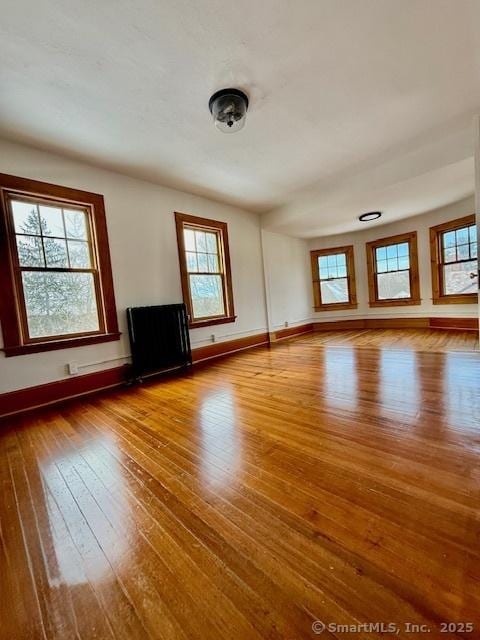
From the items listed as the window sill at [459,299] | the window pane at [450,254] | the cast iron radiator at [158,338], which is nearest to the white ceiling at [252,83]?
the cast iron radiator at [158,338]

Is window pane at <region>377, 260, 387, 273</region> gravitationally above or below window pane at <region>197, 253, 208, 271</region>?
below

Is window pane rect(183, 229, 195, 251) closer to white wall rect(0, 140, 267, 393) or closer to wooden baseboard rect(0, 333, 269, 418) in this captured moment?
white wall rect(0, 140, 267, 393)

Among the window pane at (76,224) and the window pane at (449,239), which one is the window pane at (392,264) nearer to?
the window pane at (449,239)

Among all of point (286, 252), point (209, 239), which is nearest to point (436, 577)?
point (209, 239)

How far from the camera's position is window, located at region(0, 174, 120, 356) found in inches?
108

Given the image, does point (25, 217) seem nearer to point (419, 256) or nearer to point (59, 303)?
point (59, 303)

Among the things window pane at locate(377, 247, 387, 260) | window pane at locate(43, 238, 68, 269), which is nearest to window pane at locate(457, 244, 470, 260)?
window pane at locate(377, 247, 387, 260)

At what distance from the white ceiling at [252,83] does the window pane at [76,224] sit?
64 centimetres

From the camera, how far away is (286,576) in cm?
92

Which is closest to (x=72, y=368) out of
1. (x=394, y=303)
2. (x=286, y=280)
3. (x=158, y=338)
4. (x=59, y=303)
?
(x=59, y=303)

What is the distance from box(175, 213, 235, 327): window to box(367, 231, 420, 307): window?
12.7 ft

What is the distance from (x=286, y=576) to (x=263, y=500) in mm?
371

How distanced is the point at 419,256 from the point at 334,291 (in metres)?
1.96

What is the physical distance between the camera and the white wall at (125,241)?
283cm
